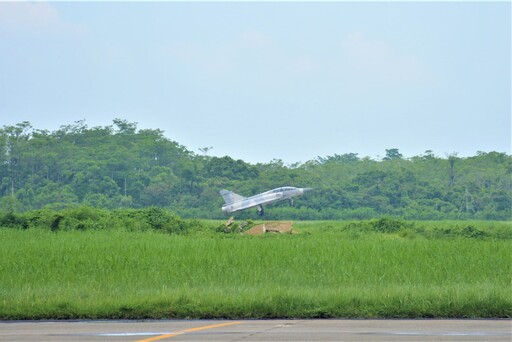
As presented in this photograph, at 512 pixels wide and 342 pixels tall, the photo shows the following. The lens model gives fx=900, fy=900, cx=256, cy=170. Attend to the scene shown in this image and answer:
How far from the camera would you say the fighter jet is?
59.5 meters

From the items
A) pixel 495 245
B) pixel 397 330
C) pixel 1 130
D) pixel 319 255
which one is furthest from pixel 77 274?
pixel 1 130

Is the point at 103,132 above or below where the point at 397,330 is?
above

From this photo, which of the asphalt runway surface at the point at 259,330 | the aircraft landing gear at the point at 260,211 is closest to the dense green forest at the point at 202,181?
the aircraft landing gear at the point at 260,211

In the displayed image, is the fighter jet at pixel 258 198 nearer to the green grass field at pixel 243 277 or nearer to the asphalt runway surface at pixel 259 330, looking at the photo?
the green grass field at pixel 243 277

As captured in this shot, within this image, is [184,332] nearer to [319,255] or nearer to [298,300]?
[298,300]

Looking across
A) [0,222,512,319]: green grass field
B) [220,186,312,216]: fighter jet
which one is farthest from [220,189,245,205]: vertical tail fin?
[0,222,512,319]: green grass field

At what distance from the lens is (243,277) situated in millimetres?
19500

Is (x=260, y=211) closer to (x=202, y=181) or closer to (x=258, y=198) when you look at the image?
(x=258, y=198)

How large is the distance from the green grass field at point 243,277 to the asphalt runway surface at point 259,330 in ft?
2.35

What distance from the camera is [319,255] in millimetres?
22781

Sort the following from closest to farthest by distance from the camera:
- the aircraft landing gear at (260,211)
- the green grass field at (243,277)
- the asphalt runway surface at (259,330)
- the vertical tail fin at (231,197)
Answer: the asphalt runway surface at (259,330) → the green grass field at (243,277) → the vertical tail fin at (231,197) → the aircraft landing gear at (260,211)

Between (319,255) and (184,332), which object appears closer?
(184,332)

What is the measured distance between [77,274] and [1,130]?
61.5 m

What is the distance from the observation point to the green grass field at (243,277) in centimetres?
1448
